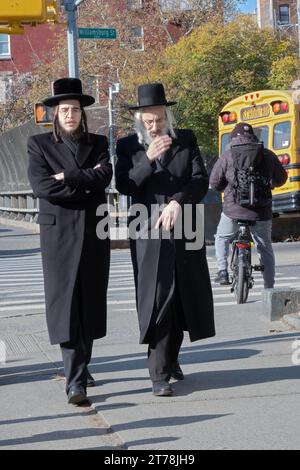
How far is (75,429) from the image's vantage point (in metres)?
6.03

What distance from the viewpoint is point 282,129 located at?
21188 mm

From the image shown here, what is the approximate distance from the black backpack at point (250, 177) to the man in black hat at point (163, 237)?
3.87 meters

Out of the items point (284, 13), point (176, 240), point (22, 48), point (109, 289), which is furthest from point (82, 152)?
point (284, 13)

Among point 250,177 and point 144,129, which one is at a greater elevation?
point 144,129

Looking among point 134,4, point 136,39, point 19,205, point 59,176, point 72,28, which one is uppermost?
point 134,4

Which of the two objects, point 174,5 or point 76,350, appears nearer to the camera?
point 76,350

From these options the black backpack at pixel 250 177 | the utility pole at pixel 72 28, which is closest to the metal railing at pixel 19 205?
the utility pole at pixel 72 28

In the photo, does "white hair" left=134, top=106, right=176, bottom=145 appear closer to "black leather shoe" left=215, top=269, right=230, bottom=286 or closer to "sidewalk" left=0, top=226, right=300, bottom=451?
"sidewalk" left=0, top=226, right=300, bottom=451

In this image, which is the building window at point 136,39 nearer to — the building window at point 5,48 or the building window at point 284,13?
the building window at point 5,48

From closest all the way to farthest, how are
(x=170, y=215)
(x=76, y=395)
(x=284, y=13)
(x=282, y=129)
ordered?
1. (x=76, y=395)
2. (x=170, y=215)
3. (x=282, y=129)
4. (x=284, y=13)

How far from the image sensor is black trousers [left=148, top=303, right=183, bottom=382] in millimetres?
6871

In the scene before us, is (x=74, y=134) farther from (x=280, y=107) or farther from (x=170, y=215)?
(x=280, y=107)

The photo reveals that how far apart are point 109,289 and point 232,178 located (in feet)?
10.8

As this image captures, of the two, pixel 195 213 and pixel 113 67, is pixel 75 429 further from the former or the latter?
pixel 113 67
